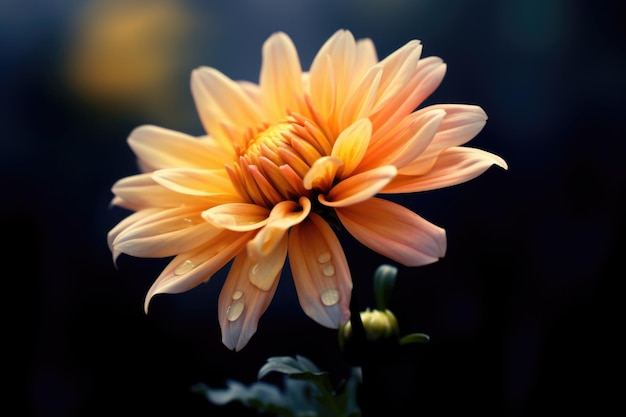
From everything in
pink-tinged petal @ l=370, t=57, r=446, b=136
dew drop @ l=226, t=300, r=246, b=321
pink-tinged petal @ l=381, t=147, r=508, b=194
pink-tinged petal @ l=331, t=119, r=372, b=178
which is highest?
pink-tinged petal @ l=370, t=57, r=446, b=136

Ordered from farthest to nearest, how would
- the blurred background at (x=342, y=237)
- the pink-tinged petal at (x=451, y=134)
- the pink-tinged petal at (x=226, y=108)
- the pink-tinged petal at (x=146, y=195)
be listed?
the blurred background at (x=342, y=237), the pink-tinged petal at (x=226, y=108), the pink-tinged petal at (x=146, y=195), the pink-tinged petal at (x=451, y=134)

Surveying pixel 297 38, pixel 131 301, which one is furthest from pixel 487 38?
pixel 131 301

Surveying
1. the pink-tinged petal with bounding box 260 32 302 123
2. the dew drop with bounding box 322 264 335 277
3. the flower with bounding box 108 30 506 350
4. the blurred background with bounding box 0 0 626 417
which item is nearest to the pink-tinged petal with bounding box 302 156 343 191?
the flower with bounding box 108 30 506 350

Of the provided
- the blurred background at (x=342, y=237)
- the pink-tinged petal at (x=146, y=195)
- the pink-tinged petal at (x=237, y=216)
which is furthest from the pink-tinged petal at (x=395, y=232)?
the blurred background at (x=342, y=237)

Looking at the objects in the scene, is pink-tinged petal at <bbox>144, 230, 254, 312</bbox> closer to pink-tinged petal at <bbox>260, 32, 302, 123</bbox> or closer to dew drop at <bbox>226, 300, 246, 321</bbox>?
dew drop at <bbox>226, 300, 246, 321</bbox>

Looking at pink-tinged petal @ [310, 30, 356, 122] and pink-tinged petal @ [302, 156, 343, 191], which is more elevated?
pink-tinged petal @ [310, 30, 356, 122]

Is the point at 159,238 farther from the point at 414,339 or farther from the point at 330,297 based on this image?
the point at 414,339

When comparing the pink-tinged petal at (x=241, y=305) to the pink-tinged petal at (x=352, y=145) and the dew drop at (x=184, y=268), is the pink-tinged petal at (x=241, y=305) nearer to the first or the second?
the dew drop at (x=184, y=268)
